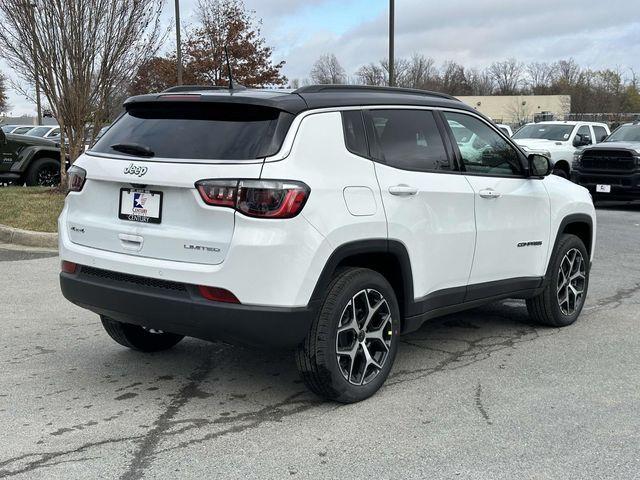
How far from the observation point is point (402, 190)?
4293 millimetres

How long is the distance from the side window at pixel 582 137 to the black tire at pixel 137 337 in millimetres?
14917

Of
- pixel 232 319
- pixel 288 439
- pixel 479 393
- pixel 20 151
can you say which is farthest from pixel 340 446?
pixel 20 151

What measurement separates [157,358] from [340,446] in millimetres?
1910

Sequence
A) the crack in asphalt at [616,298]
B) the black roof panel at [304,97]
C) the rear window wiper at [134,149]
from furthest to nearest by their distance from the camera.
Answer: the crack in asphalt at [616,298]
the rear window wiper at [134,149]
the black roof panel at [304,97]

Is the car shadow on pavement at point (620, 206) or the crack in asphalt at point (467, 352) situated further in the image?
the car shadow on pavement at point (620, 206)

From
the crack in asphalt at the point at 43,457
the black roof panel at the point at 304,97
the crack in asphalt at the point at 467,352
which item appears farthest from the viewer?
the crack in asphalt at the point at 467,352

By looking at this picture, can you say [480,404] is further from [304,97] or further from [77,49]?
[77,49]

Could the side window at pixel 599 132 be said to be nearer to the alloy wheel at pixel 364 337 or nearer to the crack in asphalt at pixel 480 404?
the crack in asphalt at pixel 480 404

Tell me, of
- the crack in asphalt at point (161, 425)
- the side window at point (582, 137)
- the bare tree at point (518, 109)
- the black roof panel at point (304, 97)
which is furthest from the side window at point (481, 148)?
the bare tree at point (518, 109)

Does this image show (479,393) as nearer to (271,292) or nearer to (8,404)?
(271,292)

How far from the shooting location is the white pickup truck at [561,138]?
17.8 meters

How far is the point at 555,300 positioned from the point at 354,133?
2.59 metres

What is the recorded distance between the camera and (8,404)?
4.14 metres

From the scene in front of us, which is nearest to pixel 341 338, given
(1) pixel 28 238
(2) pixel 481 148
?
(2) pixel 481 148
